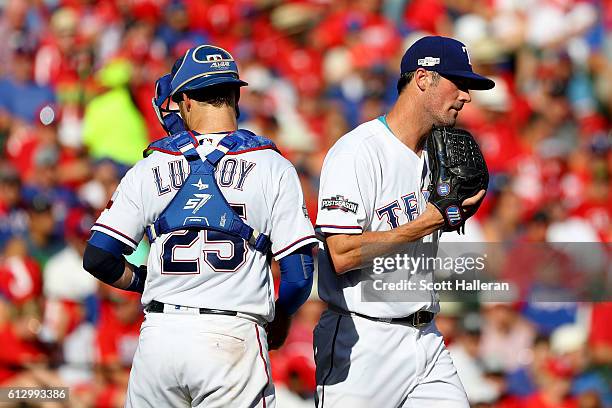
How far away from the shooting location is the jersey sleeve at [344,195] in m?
4.45

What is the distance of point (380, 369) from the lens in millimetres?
4512

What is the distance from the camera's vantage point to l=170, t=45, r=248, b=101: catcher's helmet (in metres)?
4.18

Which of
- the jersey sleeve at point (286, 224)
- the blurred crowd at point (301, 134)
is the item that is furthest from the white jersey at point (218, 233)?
the blurred crowd at point (301, 134)

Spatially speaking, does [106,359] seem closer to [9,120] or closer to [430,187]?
[430,187]

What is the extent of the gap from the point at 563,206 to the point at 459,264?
4.30 m

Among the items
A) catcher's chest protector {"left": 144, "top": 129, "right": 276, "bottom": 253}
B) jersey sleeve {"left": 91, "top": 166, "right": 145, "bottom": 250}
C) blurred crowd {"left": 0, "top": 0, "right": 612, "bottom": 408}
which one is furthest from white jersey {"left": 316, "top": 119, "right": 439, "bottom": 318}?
blurred crowd {"left": 0, "top": 0, "right": 612, "bottom": 408}

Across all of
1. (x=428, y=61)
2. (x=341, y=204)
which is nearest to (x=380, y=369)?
(x=341, y=204)

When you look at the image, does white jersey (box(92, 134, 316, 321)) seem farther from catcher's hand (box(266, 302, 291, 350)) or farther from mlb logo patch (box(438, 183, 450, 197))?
mlb logo patch (box(438, 183, 450, 197))

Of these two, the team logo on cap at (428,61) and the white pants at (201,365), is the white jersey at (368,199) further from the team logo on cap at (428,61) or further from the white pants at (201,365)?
the white pants at (201,365)

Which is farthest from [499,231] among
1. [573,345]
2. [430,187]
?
[430,187]

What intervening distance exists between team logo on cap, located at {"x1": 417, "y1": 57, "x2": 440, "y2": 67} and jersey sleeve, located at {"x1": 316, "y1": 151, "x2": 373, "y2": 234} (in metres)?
0.53

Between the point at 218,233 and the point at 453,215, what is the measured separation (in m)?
1.06

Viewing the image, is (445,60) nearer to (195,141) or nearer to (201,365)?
(195,141)

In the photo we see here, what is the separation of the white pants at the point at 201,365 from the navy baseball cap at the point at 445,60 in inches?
58.3
